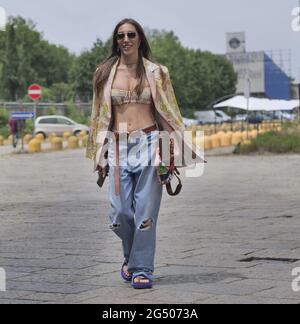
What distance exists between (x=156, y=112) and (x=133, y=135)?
0.86ft

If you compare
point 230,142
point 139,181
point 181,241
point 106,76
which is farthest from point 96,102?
point 230,142

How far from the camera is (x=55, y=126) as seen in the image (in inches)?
1923

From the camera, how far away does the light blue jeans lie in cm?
690

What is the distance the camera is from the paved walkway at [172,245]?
6668 millimetres

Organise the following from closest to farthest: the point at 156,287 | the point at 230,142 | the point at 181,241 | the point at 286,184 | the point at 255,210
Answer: the point at 156,287 < the point at 181,241 < the point at 255,210 < the point at 286,184 < the point at 230,142

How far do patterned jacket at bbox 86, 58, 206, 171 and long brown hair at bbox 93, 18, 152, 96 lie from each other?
0.03m

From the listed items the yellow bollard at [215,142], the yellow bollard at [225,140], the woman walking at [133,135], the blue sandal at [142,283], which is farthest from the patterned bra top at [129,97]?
the yellow bollard at [225,140]

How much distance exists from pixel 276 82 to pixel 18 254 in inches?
4482

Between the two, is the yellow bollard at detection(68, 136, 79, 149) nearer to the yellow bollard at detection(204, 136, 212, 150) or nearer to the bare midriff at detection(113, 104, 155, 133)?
the yellow bollard at detection(204, 136, 212, 150)

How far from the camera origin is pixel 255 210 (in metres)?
12.6

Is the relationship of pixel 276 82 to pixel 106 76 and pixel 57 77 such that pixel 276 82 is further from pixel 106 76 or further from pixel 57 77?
pixel 106 76

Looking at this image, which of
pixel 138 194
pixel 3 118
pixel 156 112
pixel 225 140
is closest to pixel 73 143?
pixel 225 140

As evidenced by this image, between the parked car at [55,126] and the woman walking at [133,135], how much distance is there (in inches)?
1621

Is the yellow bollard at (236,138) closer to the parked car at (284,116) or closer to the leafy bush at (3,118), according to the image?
the leafy bush at (3,118)
